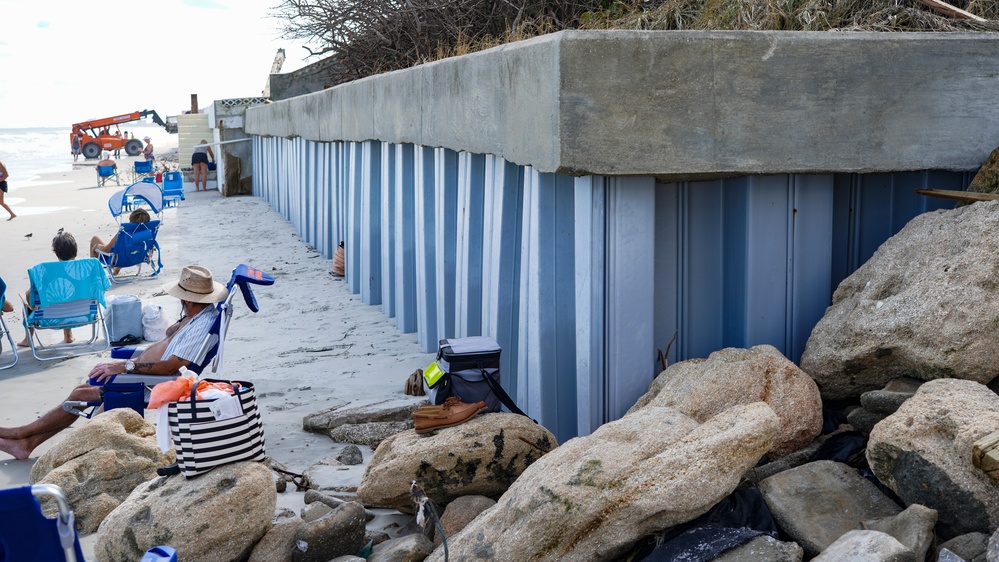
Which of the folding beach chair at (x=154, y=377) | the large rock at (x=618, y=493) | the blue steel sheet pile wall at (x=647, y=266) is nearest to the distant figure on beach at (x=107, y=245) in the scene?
the folding beach chair at (x=154, y=377)

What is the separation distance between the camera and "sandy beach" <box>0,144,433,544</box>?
19.3 feet

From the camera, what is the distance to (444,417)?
424 centimetres

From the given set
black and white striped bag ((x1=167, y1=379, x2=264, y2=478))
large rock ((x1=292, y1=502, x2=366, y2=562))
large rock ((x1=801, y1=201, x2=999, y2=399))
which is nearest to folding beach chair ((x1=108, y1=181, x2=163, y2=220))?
black and white striped bag ((x1=167, y1=379, x2=264, y2=478))

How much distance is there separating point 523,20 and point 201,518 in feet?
25.7

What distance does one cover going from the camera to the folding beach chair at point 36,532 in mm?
2633

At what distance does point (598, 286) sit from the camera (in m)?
4.27

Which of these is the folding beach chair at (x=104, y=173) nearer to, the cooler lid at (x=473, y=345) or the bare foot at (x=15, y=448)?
the bare foot at (x=15, y=448)

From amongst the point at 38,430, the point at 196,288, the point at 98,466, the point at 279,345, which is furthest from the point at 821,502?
the point at 279,345

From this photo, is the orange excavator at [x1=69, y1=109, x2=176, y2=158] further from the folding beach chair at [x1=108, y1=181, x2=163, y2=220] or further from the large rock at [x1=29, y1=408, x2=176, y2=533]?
the large rock at [x1=29, y1=408, x2=176, y2=533]

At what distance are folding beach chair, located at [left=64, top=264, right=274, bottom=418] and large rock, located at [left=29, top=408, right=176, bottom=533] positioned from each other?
0.40 metres

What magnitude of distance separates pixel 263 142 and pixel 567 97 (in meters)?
16.8

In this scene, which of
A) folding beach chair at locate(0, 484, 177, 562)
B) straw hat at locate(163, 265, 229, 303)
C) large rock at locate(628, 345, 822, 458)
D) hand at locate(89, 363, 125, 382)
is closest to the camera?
folding beach chair at locate(0, 484, 177, 562)

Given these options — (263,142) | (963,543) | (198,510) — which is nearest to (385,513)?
(198,510)

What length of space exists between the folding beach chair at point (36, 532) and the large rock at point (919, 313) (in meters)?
2.79
